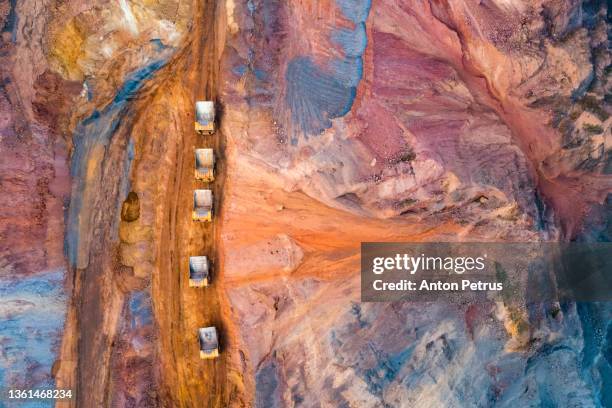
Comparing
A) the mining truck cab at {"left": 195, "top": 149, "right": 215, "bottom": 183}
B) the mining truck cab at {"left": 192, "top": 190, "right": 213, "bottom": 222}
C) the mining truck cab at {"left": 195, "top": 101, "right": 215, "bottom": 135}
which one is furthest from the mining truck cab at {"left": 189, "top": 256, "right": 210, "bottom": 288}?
the mining truck cab at {"left": 195, "top": 101, "right": 215, "bottom": 135}

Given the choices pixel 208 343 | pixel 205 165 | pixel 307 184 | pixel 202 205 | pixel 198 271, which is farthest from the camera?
pixel 205 165

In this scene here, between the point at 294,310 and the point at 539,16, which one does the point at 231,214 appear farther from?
the point at 539,16

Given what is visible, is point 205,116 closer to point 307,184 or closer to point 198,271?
point 307,184

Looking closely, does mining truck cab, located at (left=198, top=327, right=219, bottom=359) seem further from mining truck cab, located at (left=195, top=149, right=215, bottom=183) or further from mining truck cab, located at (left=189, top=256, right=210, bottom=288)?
mining truck cab, located at (left=195, top=149, right=215, bottom=183)

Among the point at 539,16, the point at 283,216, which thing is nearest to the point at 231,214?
the point at 283,216

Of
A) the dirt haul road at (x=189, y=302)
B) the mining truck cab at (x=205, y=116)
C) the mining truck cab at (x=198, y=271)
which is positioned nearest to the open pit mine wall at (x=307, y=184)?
the dirt haul road at (x=189, y=302)

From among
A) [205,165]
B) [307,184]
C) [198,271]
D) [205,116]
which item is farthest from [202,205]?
[307,184]
